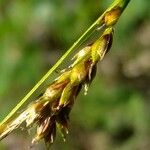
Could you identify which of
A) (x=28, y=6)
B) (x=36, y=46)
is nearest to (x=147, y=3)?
(x=28, y=6)

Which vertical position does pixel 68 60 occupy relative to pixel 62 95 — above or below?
below

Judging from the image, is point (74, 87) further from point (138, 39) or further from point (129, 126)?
point (138, 39)

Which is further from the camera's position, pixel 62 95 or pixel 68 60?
pixel 68 60

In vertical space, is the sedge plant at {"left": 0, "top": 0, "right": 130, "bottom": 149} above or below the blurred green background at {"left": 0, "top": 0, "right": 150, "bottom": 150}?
above

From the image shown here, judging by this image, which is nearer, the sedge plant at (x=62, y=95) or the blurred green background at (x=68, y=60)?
the sedge plant at (x=62, y=95)

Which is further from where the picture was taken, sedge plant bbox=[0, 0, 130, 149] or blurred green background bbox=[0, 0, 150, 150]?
blurred green background bbox=[0, 0, 150, 150]
